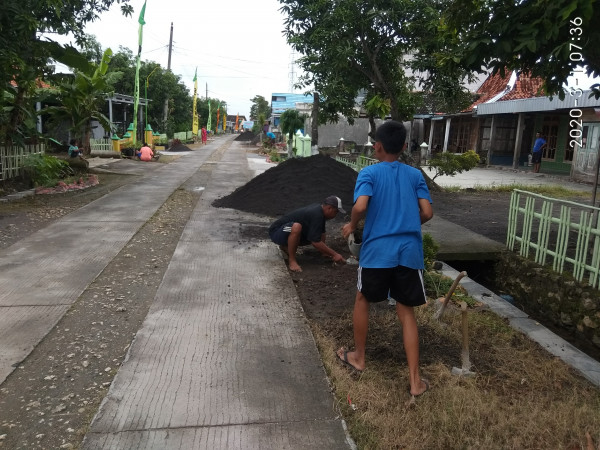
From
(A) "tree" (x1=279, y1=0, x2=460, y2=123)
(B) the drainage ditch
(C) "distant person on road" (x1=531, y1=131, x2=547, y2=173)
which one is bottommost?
(B) the drainage ditch

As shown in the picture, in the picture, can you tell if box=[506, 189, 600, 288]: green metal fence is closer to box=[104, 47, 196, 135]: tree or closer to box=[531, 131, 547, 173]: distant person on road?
box=[531, 131, 547, 173]: distant person on road

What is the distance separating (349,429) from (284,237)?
3309 millimetres

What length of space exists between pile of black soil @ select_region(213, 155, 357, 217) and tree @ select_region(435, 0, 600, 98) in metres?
4.39

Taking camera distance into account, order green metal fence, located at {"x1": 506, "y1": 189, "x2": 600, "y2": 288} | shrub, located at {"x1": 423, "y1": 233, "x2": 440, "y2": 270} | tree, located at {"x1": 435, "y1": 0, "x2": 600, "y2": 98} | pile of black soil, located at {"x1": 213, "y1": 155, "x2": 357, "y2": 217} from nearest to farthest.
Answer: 1. tree, located at {"x1": 435, "y1": 0, "x2": 600, "y2": 98}
2. green metal fence, located at {"x1": 506, "y1": 189, "x2": 600, "y2": 288}
3. shrub, located at {"x1": 423, "y1": 233, "x2": 440, "y2": 270}
4. pile of black soil, located at {"x1": 213, "y1": 155, "x2": 357, "y2": 217}

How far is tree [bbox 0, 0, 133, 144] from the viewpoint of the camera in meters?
7.96

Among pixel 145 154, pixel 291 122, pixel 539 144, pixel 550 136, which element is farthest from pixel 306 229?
pixel 291 122

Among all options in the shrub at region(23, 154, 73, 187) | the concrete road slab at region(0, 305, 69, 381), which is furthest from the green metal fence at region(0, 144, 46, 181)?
the concrete road slab at region(0, 305, 69, 381)

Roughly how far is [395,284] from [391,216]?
430mm

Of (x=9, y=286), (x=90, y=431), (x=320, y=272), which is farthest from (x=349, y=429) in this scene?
(x=9, y=286)

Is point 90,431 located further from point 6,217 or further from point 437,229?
point 6,217

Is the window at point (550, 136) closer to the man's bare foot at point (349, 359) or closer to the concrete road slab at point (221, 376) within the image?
the concrete road slab at point (221, 376)

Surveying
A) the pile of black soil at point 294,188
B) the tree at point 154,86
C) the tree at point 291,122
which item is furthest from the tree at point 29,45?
the tree at point 154,86

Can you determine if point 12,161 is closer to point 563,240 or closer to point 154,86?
point 563,240

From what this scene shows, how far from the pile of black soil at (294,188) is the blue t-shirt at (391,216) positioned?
241 inches
